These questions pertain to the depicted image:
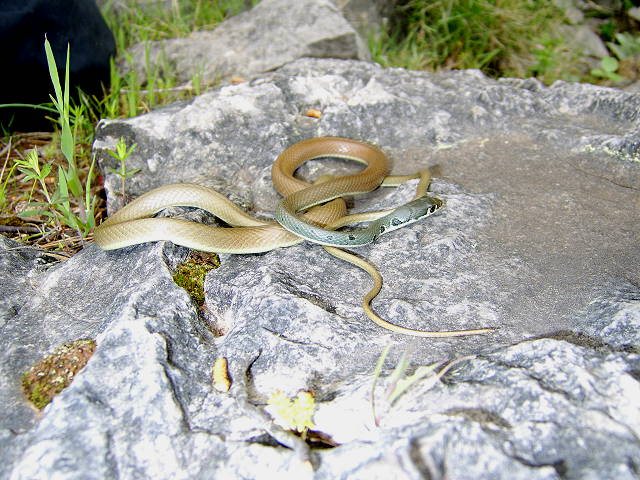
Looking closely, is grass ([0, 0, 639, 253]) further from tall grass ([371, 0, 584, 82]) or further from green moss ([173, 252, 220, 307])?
green moss ([173, 252, 220, 307])

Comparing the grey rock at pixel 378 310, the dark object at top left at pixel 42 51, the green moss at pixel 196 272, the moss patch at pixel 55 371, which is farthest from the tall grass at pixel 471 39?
the moss patch at pixel 55 371

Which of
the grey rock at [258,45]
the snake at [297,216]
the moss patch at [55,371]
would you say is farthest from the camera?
the grey rock at [258,45]

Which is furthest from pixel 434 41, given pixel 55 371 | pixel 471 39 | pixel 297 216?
pixel 55 371

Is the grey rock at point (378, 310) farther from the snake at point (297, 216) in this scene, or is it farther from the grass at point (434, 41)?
the grass at point (434, 41)

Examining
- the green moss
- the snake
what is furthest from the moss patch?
the snake

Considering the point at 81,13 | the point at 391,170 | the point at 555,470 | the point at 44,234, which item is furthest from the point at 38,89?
the point at 555,470

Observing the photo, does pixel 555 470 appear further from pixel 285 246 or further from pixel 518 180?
pixel 518 180
